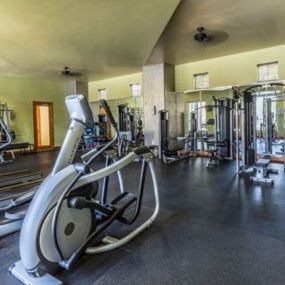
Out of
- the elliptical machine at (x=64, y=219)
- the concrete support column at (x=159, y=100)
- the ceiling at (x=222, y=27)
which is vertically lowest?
the elliptical machine at (x=64, y=219)

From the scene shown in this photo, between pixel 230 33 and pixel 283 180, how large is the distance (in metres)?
3.27

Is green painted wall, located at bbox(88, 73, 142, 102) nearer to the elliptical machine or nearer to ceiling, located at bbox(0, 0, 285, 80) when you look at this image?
ceiling, located at bbox(0, 0, 285, 80)

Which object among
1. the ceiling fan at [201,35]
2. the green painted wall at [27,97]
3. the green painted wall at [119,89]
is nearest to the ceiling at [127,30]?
the ceiling fan at [201,35]

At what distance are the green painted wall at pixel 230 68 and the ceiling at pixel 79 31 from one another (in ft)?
5.27

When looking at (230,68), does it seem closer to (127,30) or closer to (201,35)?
(201,35)

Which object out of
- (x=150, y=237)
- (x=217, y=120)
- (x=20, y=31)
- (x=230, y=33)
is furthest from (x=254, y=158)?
(x=20, y=31)

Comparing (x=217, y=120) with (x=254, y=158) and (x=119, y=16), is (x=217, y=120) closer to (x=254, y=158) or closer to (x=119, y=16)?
(x=254, y=158)

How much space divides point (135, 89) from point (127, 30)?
517 centimetres

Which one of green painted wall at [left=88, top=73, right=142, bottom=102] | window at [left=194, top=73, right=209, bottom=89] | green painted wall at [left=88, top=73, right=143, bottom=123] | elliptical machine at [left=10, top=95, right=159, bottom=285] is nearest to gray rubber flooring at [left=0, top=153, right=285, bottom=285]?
elliptical machine at [left=10, top=95, right=159, bottom=285]

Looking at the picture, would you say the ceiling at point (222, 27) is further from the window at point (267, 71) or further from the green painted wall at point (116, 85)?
the green painted wall at point (116, 85)

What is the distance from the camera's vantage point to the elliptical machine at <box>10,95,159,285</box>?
72.6 inches

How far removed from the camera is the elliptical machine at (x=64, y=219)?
1.84 metres

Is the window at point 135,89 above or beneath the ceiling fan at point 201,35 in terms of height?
beneath

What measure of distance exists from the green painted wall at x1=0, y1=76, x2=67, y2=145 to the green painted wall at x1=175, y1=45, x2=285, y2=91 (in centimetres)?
555
